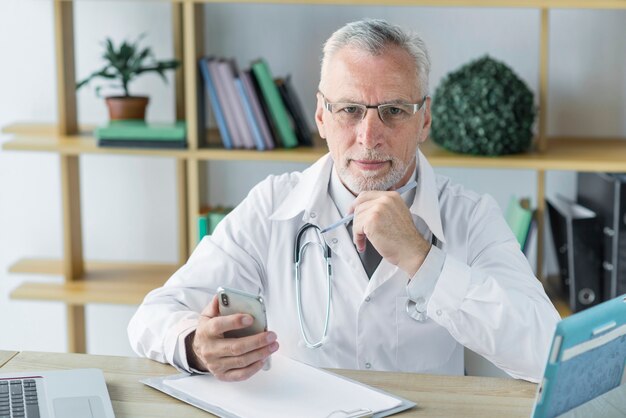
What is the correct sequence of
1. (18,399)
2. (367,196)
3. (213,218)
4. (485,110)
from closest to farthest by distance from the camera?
(18,399) < (367,196) < (485,110) < (213,218)

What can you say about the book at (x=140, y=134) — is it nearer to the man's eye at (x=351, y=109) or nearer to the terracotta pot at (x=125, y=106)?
the terracotta pot at (x=125, y=106)

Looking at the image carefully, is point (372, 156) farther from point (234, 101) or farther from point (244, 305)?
point (234, 101)

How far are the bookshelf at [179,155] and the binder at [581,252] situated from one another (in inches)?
2.4

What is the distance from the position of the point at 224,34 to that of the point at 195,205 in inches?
22.7

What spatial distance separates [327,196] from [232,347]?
558mm

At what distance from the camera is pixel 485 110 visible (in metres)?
2.61

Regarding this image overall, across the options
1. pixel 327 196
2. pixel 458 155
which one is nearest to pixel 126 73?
pixel 458 155

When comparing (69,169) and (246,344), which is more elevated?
(69,169)

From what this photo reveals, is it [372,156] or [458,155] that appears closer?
[372,156]

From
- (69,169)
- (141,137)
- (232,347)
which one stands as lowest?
(232,347)

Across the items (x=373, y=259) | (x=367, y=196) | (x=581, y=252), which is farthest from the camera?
(x=581, y=252)

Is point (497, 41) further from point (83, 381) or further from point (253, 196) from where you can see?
point (83, 381)

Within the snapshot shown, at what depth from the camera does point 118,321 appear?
11.1 feet

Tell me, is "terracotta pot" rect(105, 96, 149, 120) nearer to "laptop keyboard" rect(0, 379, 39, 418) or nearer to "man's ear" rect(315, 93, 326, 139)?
"man's ear" rect(315, 93, 326, 139)
